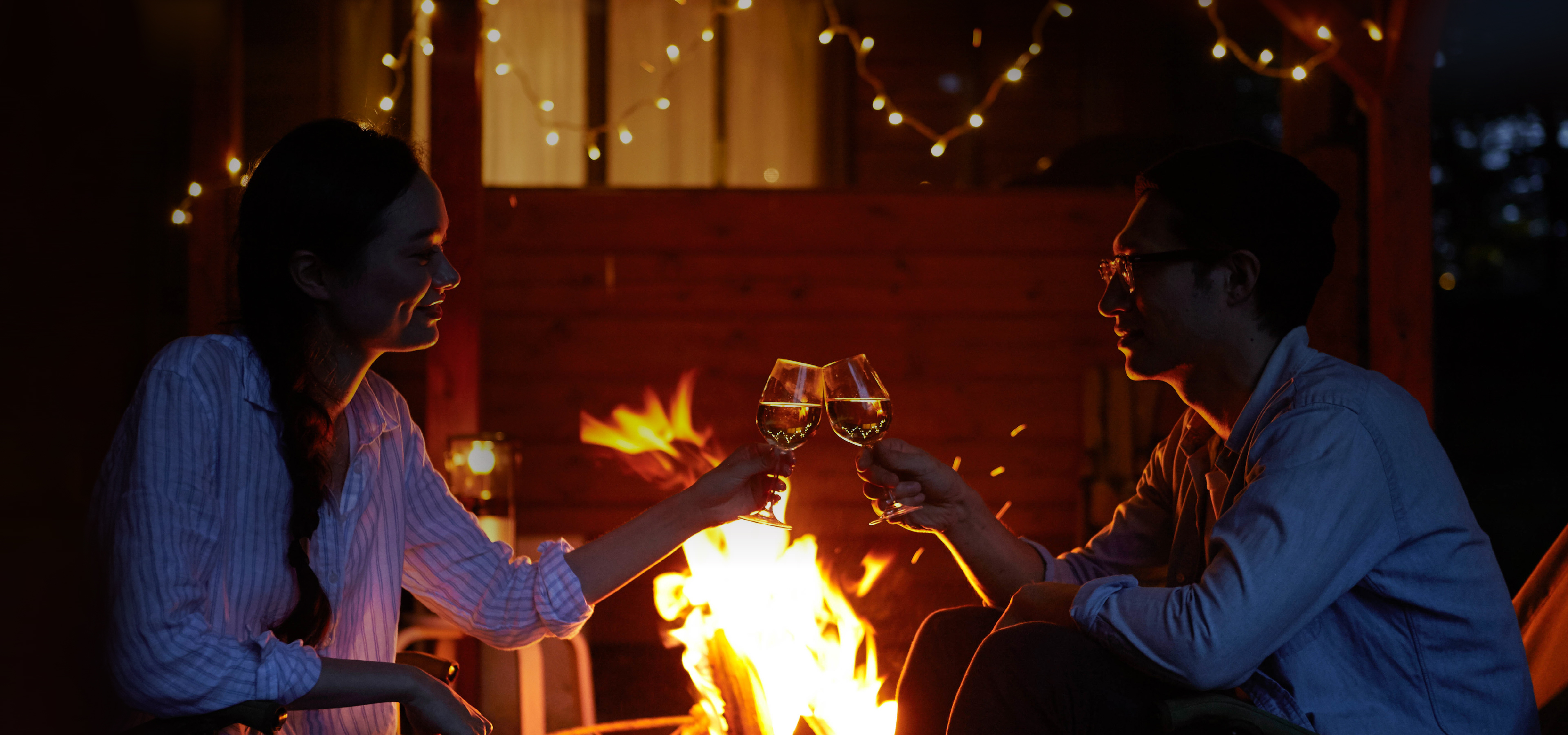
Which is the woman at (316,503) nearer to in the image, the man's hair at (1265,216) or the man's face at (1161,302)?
the man's face at (1161,302)

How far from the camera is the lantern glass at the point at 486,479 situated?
319 cm

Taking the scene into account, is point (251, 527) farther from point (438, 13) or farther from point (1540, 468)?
point (1540, 468)

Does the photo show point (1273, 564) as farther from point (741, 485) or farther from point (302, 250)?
point (302, 250)

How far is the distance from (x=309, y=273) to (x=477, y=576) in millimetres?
640

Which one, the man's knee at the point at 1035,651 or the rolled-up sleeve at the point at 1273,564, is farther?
the man's knee at the point at 1035,651

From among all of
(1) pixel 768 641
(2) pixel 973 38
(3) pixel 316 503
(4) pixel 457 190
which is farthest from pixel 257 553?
(2) pixel 973 38

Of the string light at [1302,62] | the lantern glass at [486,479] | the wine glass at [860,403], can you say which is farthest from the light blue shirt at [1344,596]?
the string light at [1302,62]

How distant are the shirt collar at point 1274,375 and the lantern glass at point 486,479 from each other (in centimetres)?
226

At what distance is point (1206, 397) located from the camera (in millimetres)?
1861

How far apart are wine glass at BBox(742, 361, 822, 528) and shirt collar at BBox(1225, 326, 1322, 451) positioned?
0.76 m

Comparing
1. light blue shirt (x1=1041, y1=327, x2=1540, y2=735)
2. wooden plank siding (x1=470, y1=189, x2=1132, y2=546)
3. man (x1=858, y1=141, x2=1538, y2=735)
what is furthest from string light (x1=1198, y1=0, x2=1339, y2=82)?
light blue shirt (x1=1041, y1=327, x2=1540, y2=735)

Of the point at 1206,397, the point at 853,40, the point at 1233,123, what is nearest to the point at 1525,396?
the point at 1233,123

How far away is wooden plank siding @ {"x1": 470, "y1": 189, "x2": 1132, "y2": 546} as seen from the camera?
195 inches

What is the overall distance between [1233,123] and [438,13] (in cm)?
649
